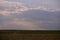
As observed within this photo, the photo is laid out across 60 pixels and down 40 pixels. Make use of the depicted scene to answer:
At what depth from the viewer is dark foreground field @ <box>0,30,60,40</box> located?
226 centimetres

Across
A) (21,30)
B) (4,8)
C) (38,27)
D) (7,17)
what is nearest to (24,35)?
(21,30)

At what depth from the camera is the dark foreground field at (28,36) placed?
7.43 ft

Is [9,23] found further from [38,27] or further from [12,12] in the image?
[38,27]

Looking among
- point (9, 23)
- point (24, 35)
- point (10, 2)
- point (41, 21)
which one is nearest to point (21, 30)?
point (24, 35)

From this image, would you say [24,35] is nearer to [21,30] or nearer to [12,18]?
[21,30]

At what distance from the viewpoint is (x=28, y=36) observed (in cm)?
228

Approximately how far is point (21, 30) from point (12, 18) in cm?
28

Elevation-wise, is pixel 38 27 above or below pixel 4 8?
below

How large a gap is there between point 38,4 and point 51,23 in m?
0.43

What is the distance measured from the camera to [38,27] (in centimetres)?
229

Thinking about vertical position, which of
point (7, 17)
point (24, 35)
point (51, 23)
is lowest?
point (24, 35)

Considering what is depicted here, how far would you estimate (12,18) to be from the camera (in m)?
2.28

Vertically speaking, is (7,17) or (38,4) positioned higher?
(38,4)

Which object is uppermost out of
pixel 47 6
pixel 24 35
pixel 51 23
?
pixel 47 6
